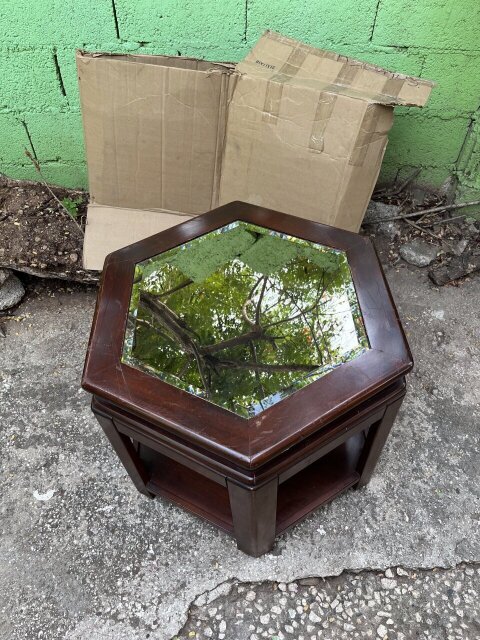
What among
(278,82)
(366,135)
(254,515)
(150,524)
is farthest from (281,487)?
(278,82)

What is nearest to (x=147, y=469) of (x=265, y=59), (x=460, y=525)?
(x=460, y=525)

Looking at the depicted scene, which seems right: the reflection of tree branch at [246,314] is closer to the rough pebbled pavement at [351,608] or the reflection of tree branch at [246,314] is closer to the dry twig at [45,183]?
the rough pebbled pavement at [351,608]

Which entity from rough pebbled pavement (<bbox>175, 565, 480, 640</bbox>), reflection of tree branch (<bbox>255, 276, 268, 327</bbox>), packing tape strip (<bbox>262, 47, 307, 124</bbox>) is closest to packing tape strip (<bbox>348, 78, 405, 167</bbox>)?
packing tape strip (<bbox>262, 47, 307, 124</bbox>)

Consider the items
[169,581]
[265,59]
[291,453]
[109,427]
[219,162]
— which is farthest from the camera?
[219,162]

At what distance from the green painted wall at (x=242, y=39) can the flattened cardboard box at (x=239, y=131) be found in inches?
7.3

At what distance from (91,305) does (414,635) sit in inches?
71.1

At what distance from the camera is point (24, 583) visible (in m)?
1.59

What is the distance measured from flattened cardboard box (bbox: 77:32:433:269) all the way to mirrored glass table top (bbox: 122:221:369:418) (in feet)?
1.43

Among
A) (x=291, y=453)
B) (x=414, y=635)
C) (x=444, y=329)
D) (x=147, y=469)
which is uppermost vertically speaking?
(x=291, y=453)

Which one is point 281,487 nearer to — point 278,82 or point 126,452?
point 126,452

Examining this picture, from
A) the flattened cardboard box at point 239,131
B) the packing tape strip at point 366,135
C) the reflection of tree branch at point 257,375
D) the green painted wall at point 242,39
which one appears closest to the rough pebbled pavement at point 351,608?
the reflection of tree branch at point 257,375

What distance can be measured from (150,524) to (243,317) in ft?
2.77

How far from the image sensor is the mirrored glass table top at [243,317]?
123 cm

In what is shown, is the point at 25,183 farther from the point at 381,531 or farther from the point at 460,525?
the point at 460,525
